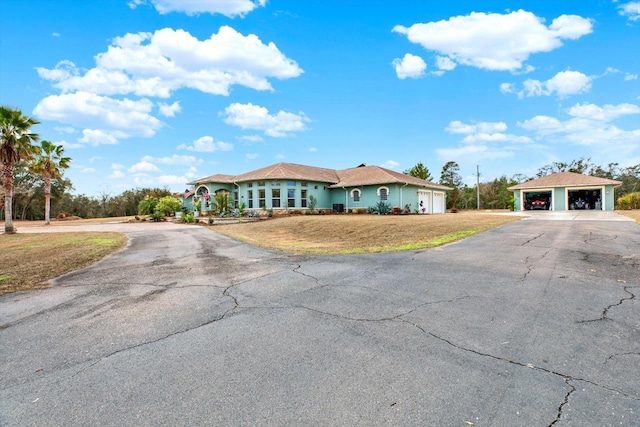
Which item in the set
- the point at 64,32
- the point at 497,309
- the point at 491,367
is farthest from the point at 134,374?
the point at 64,32

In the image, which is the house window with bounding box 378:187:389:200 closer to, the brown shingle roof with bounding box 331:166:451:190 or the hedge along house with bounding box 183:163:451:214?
the hedge along house with bounding box 183:163:451:214

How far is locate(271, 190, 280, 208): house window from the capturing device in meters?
30.0

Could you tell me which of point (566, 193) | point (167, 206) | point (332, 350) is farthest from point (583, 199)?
point (167, 206)

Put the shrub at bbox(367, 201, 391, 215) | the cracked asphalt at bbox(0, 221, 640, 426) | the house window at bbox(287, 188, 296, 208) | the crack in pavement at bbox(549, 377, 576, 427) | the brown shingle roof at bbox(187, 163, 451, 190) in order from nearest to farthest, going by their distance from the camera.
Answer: the crack in pavement at bbox(549, 377, 576, 427) → the cracked asphalt at bbox(0, 221, 640, 426) → the shrub at bbox(367, 201, 391, 215) → the brown shingle roof at bbox(187, 163, 451, 190) → the house window at bbox(287, 188, 296, 208)

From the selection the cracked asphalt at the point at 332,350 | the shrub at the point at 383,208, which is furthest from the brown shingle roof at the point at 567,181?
the cracked asphalt at the point at 332,350

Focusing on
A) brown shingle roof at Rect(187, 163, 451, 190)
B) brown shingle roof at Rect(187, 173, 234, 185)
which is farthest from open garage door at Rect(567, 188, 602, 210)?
brown shingle roof at Rect(187, 173, 234, 185)

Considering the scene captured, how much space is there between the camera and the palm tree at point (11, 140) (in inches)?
736

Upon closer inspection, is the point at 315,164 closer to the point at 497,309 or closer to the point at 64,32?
the point at 64,32

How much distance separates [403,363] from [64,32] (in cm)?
2146

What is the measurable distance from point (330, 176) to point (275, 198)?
789 cm

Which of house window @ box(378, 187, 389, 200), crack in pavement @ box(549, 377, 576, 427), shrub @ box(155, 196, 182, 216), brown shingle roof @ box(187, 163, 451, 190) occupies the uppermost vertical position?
brown shingle roof @ box(187, 163, 451, 190)

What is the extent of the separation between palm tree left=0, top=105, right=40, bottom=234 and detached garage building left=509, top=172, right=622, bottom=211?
41977mm

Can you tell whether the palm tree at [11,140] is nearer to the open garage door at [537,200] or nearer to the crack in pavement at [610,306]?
the crack in pavement at [610,306]

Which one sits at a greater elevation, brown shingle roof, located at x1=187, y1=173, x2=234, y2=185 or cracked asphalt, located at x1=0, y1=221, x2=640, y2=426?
brown shingle roof, located at x1=187, y1=173, x2=234, y2=185
